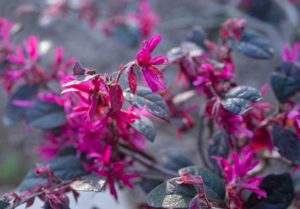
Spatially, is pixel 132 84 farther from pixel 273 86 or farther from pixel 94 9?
pixel 94 9

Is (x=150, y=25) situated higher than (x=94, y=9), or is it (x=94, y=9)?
(x=94, y=9)

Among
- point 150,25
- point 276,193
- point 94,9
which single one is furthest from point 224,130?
point 94,9

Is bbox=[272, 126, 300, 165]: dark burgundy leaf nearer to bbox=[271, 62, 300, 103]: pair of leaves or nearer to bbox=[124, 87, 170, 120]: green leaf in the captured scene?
bbox=[271, 62, 300, 103]: pair of leaves

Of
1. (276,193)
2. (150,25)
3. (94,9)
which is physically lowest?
(276,193)

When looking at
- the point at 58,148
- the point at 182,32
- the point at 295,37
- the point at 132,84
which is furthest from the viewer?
the point at 182,32

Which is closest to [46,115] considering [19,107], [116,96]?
[19,107]

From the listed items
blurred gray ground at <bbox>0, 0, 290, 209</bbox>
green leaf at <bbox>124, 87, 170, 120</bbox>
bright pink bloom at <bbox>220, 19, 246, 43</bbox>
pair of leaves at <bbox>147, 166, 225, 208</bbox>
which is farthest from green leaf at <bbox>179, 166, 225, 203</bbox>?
blurred gray ground at <bbox>0, 0, 290, 209</bbox>

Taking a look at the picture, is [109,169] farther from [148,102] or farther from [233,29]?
[233,29]
